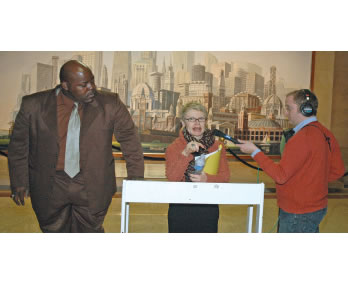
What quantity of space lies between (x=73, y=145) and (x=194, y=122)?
1.02 metres

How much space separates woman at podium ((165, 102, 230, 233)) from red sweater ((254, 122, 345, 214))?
0.41 meters

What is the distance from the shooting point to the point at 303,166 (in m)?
2.43

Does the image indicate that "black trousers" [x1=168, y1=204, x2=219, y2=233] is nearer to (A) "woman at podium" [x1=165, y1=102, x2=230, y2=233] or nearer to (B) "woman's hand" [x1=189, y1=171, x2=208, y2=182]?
(A) "woman at podium" [x1=165, y1=102, x2=230, y2=233]

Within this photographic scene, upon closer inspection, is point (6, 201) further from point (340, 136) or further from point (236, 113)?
point (340, 136)

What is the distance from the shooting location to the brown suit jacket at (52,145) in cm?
279

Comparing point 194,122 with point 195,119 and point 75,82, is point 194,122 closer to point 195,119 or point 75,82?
point 195,119

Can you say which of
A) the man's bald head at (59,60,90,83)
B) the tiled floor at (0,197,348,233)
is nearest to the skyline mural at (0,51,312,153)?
the tiled floor at (0,197,348,233)

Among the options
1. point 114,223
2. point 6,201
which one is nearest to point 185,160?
point 114,223

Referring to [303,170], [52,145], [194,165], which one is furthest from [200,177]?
[52,145]

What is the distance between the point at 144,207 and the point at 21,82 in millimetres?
2216

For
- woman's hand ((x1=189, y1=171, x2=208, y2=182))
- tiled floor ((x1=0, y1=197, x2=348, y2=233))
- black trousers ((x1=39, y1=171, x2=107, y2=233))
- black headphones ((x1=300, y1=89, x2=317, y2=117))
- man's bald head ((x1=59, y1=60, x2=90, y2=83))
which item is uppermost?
man's bald head ((x1=59, y1=60, x2=90, y2=83))

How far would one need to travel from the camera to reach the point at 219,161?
9.21ft

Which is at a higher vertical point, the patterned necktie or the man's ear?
the man's ear

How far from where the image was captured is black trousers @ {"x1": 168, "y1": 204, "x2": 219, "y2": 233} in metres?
2.82
